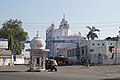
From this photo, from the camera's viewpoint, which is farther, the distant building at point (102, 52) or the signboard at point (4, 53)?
the distant building at point (102, 52)

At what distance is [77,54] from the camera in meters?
106

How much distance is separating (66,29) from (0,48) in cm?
7238

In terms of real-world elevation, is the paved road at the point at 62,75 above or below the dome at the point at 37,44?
below

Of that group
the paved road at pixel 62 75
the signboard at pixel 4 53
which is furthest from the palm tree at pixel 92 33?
the paved road at pixel 62 75

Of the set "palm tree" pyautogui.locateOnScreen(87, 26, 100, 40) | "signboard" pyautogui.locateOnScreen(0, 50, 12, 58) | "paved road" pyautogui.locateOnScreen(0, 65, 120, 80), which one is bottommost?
"paved road" pyautogui.locateOnScreen(0, 65, 120, 80)

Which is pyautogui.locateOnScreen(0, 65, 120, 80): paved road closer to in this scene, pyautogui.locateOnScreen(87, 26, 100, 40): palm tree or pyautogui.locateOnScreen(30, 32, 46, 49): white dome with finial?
pyautogui.locateOnScreen(30, 32, 46, 49): white dome with finial

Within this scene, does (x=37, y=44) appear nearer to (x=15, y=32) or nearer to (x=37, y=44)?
(x=37, y=44)

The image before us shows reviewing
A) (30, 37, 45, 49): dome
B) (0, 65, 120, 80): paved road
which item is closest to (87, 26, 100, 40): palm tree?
(30, 37, 45, 49): dome

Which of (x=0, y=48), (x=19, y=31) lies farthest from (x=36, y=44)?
(x=19, y=31)

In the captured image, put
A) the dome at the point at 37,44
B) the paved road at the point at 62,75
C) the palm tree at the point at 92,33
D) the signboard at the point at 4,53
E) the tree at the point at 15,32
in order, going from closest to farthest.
Result: 1. the paved road at the point at 62,75
2. the dome at the point at 37,44
3. the signboard at the point at 4,53
4. the tree at the point at 15,32
5. the palm tree at the point at 92,33

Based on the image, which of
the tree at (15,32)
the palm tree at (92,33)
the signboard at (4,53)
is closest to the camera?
the signboard at (4,53)

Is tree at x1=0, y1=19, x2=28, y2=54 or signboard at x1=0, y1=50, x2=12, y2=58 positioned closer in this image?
signboard at x1=0, y1=50, x2=12, y2=58

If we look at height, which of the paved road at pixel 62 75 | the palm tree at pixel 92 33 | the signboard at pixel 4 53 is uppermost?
the palm tree at pixel 92 33

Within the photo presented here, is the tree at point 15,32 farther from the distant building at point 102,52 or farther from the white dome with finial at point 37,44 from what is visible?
the white dome with finial at point 37,44
